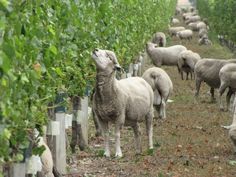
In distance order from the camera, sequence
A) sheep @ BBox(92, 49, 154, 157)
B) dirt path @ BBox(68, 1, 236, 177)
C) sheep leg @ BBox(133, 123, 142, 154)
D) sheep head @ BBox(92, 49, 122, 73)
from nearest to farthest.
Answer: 1. dirt path @ BBox(68, 1, 236, 177)
2. sheep head @ BBox(92, 49, 122, 73)
3. sheep @ BBox(92, 49, 154, 157)
4. sheep leg @ BBox(133, 123, 142, 154)

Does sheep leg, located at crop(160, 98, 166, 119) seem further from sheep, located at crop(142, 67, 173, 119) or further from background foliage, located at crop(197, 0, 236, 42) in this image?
background foliage, located at crop(197, 0, 236, 42)

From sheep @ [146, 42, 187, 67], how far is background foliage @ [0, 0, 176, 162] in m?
18.0

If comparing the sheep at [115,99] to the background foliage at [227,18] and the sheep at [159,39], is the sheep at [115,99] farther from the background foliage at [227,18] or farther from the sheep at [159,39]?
the sheep at [159,39]

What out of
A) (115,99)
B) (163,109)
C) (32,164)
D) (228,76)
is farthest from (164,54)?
(32,164)

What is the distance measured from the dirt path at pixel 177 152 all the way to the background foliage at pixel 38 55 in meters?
1.24

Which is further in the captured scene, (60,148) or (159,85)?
(159,85)

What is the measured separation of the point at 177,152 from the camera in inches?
522

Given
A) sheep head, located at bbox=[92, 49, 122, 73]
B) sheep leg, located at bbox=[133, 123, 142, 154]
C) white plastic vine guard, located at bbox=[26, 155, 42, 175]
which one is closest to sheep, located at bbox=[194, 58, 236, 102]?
sheep leg, located at bbox=[133, 123, 142, 154]

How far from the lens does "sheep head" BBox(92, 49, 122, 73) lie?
11594 mm

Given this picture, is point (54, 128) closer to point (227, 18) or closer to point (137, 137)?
point (137, 137)

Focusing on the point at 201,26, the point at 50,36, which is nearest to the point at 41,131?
the point at 50,36

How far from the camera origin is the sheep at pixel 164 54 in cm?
3116

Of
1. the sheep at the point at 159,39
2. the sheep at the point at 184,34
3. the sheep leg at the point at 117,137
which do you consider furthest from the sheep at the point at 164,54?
the sheep leg at the point at 117,137

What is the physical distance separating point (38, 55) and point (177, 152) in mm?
6724
